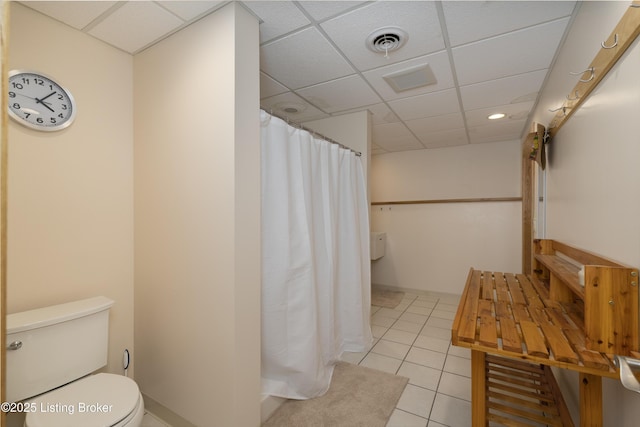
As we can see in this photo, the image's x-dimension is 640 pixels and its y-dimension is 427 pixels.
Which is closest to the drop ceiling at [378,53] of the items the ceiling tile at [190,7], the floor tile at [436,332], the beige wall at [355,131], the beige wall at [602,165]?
the ceiling tile at [190,7]

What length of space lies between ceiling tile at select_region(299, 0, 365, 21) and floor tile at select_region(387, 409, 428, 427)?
2.34 meters

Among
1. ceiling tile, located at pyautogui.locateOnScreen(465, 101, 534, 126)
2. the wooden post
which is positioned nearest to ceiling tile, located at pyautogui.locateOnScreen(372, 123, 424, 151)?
ceiling tile, located at pyautogui.locateOnScreen(465, 101, 534, 126)

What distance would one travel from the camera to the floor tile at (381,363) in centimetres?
210

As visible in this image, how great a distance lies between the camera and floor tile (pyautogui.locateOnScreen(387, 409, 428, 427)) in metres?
1.54

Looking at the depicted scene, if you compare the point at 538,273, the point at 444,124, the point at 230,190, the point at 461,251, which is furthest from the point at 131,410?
the point at 461,251

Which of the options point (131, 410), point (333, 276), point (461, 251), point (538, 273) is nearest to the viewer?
point (131, 410)

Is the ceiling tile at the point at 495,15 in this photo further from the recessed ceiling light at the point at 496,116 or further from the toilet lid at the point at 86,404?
the toilet lid at the point at 86,404

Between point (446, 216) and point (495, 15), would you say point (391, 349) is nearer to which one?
point (446, 216)

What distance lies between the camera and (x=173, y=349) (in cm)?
152

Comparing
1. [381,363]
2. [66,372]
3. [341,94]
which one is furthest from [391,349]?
[341,94]

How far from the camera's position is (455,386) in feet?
6.15

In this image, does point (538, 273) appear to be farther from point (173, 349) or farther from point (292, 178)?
point (173, 349)

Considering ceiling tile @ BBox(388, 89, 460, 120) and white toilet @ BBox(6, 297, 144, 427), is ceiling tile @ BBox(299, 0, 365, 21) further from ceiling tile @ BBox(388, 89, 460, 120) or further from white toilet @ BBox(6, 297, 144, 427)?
white toilet @ BBox(6, 297, 144, 427)

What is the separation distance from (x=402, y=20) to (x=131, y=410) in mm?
2328
